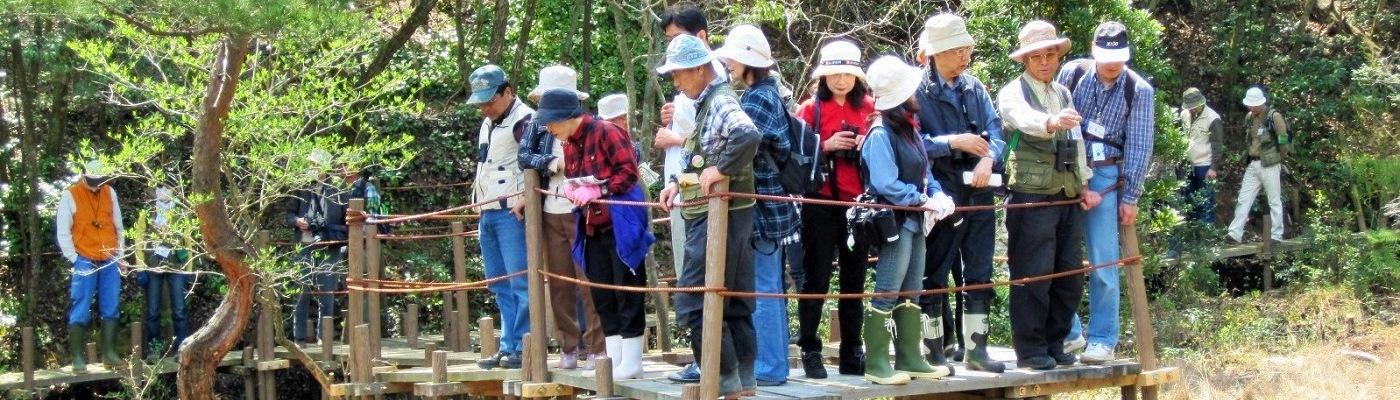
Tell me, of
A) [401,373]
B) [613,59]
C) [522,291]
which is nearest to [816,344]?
[522,291]

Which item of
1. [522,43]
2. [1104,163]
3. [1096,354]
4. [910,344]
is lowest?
[1096,354]

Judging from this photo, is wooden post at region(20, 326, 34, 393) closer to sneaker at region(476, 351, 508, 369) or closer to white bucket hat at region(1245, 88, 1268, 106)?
sneaker at region(476, 351, 508, 369)

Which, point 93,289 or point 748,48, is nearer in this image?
point 748,48

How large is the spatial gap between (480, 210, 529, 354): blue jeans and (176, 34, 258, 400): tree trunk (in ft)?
6.45

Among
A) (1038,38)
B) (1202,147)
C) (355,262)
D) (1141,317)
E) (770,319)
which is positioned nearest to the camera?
(770,319)

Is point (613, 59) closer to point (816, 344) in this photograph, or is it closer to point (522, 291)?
point (522, 291)

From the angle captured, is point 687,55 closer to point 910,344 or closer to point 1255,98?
point 910,344

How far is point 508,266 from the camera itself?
27.0 ft

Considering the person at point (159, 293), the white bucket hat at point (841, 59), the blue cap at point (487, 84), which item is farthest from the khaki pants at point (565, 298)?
the person at point (159, 293)

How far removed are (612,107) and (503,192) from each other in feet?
2.26

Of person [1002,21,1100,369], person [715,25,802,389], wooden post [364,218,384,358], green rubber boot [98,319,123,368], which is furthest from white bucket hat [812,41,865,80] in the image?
green rubber boot [98,319,123,368]

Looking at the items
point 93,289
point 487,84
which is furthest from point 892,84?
point 93,289

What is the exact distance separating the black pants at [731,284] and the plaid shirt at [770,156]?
11 cm

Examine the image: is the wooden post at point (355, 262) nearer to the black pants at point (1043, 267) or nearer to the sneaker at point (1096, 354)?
the black pants at point (1043, 267)
